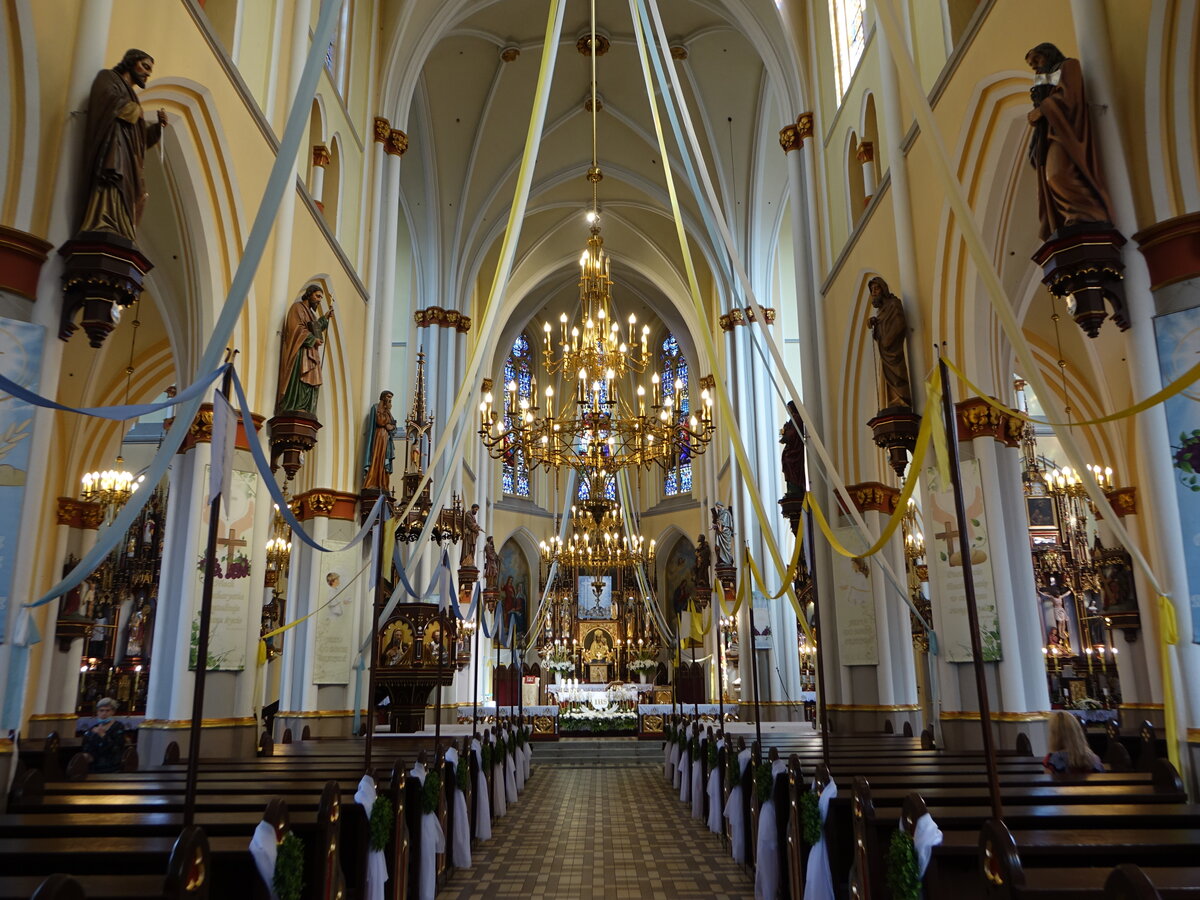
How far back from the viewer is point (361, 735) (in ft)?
38.2

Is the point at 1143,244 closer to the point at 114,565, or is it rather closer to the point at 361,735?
the point at 361,735

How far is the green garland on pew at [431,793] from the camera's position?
225 inches

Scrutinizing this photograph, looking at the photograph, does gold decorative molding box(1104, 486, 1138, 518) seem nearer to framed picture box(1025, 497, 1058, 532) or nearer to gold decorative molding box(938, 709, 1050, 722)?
framed picture box(1025, 497, 1058, 532)

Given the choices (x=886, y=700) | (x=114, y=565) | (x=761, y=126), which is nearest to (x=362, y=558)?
(x=886, y=700)

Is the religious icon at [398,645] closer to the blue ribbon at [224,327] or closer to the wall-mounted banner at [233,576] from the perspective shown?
the wall-mounted banner at [233,576]

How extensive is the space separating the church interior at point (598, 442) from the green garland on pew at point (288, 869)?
0.02 metres

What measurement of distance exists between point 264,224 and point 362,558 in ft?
24.0

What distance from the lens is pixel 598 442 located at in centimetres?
1167

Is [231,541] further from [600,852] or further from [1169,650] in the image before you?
[1169,650]

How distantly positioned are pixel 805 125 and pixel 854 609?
7.02 meters

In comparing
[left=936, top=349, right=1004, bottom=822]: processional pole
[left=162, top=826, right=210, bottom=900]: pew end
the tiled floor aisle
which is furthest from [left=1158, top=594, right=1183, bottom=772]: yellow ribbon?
[left=162, top=826, right=210, bottom=900]: pew end

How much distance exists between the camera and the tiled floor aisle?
243 inches

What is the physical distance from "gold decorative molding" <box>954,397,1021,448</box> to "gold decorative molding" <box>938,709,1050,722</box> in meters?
2.33

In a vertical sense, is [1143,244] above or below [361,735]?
above
